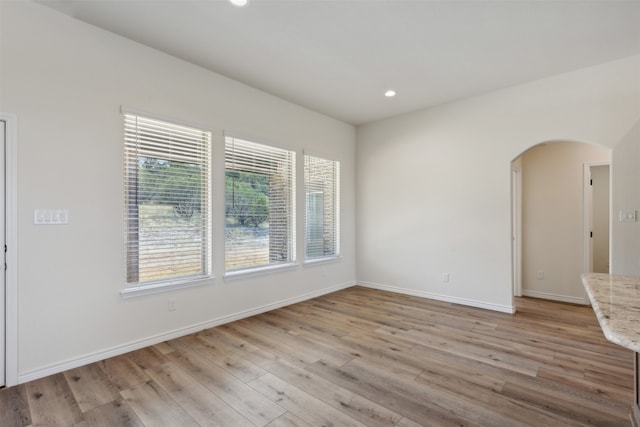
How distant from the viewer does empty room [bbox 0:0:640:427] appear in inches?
89.4

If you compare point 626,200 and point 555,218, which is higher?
point 626,200

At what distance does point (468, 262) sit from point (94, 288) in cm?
452

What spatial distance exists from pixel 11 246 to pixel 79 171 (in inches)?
29.7

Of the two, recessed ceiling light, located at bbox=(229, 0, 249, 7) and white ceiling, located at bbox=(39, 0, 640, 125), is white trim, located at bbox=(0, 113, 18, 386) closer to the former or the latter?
white ceiling, located at bbox=(39, 0, 640, 125)

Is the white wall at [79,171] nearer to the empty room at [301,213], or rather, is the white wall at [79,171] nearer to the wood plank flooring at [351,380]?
the empty room at [301,213]

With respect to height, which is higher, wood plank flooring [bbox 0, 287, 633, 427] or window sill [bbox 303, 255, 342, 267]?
window sill [bbox 303, 255, 342, 267]

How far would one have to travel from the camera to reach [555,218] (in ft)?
15.5

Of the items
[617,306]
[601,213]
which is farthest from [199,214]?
[601,213]

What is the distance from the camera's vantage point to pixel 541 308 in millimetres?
4293

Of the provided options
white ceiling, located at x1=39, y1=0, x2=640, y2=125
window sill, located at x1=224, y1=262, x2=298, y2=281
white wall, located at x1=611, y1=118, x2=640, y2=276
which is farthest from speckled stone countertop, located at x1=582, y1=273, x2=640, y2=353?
window sill, located at x1=224, y1=262, x2=298, y2=281

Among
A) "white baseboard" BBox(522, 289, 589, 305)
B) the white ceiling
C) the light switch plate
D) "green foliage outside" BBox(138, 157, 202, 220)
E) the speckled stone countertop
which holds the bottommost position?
"white baseboard" BBox(522, 289, 589, 305)

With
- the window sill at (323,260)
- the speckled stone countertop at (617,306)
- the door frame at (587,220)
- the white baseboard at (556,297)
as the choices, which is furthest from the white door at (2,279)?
the door frame at (587,220)

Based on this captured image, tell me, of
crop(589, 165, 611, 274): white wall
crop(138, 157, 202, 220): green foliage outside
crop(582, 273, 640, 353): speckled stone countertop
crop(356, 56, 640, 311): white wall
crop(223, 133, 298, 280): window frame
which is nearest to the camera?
crop(582, 273, 640, 353): speckled stone countertop

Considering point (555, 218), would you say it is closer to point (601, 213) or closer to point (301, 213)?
point (601, 213)
